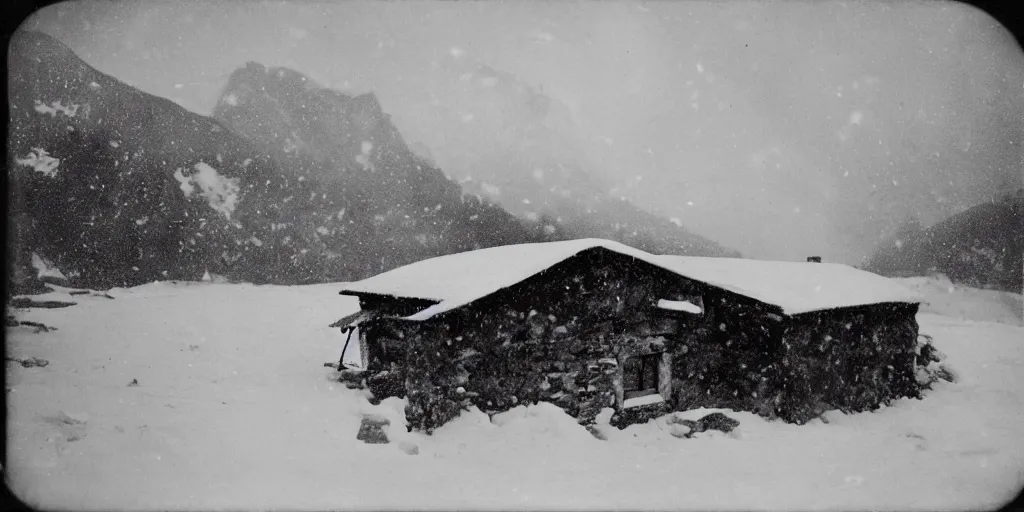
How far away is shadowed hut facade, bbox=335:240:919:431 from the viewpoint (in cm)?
941

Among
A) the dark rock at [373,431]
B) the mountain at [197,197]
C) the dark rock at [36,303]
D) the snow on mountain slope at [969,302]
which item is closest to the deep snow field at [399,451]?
the dark rock at [373,431]

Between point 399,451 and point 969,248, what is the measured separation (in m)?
41.0

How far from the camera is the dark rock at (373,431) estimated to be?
8.64 meters

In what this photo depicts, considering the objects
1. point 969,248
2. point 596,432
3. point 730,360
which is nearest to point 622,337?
point 596,432

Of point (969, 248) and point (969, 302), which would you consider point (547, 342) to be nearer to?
point (969, 302)

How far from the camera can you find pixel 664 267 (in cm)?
1045

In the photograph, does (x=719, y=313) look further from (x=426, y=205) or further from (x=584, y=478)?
(x=426, y=205)

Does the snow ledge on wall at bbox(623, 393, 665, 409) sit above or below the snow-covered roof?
below

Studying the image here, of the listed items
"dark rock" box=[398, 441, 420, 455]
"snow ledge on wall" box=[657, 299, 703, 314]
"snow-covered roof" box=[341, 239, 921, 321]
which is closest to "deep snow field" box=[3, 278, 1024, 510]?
"dark rock" box=[398, 441, 420, 455]

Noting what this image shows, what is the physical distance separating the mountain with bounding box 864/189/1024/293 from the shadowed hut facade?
2751 cm

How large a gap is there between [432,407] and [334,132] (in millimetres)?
33102

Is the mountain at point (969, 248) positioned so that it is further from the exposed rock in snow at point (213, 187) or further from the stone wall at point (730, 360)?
the exposed rock in snow at point (213, 187)

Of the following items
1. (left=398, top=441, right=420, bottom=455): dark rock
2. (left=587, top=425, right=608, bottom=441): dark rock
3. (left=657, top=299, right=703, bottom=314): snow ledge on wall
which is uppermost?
(left=657, top=299, right=703, bottom=314): snow ledge on wall

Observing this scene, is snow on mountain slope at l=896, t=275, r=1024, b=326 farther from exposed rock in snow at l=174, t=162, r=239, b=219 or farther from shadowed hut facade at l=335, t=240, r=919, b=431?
exposed rock in snow at l=174, t=162, r=239, b=219
